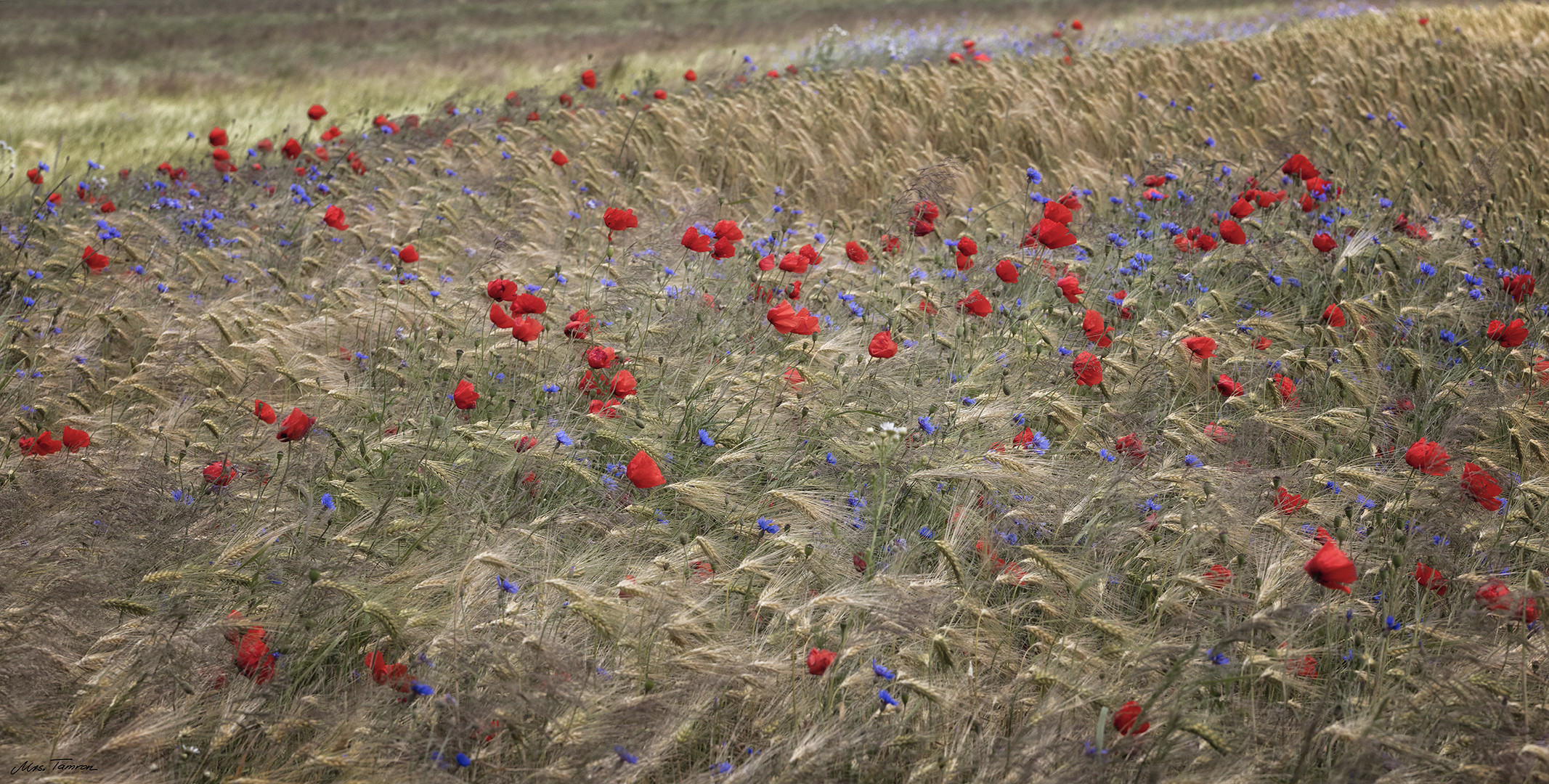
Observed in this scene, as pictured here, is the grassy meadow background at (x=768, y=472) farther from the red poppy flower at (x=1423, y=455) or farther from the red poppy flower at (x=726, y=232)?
the red poppy flower at (x=726, y=232)

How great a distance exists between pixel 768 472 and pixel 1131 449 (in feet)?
3.39

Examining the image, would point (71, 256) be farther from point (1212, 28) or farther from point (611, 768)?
point (1212, 28)

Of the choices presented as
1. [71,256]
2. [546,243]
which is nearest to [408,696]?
[546,243]

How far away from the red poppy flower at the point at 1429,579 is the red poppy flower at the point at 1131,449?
0.70 m

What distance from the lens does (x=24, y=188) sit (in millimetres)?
5289

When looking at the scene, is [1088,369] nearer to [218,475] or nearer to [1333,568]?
[1333,568]

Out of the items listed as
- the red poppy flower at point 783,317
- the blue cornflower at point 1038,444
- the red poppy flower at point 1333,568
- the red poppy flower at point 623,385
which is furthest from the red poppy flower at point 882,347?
the red poppy flower at point 1333,568

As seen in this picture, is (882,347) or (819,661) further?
(882,347)

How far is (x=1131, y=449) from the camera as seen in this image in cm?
275

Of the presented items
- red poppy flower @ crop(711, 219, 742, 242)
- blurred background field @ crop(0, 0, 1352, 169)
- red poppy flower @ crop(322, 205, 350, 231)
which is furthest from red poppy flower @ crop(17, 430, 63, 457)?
blurred background field @ crop(0, 0, 1352, 169)

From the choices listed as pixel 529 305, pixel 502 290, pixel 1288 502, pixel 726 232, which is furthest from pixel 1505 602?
pixel 502 290

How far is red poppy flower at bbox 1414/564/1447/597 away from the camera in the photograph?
2.21 metres

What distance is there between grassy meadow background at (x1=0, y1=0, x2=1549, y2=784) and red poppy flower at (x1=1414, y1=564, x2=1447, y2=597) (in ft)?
0.22
